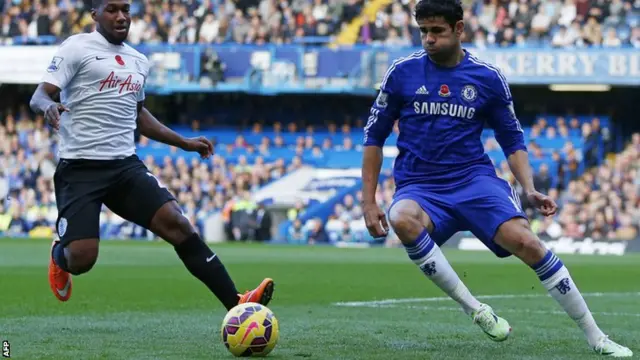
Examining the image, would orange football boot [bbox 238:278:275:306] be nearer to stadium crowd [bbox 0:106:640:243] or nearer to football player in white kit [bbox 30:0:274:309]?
football player in white kit [bbox 30:0:274:309]

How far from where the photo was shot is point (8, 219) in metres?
32.7

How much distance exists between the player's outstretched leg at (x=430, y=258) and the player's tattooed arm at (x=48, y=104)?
2.09 meters

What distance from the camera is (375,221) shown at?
303 inches

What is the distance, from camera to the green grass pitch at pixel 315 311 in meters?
7.76

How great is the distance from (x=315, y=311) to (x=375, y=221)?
3667 mm

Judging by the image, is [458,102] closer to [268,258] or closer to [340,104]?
[268,258]

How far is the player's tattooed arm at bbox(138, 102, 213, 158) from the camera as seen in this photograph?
9.00 m

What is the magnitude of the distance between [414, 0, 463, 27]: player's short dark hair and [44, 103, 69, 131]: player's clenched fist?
2.21 metres

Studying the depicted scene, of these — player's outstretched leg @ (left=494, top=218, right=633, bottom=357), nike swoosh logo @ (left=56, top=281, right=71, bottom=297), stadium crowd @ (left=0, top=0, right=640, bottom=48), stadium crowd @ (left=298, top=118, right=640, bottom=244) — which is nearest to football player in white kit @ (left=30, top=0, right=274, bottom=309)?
nike swoosh logo @ (left=56, top=281, right=71, bottom=297)

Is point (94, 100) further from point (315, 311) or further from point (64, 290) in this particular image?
point (315, 311)

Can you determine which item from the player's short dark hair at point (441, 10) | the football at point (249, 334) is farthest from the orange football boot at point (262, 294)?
the player's short dark hair at point (441, 10)

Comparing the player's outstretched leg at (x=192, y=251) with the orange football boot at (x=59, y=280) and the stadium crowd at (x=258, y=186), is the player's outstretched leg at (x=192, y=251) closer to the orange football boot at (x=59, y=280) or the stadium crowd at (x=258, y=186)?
the orange football boot at (x=59, y=280)

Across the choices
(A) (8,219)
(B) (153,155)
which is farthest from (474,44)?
(A) (8,219)

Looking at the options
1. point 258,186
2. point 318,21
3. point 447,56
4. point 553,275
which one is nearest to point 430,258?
point 553,275
